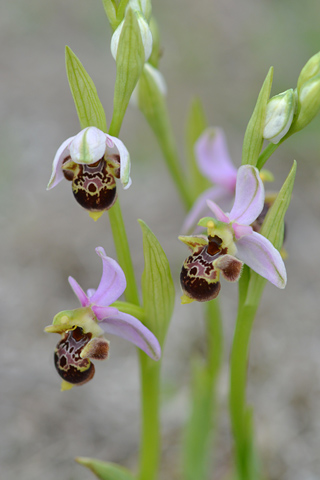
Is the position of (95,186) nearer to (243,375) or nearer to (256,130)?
(256,130)

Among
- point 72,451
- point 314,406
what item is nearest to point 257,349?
point 314,406

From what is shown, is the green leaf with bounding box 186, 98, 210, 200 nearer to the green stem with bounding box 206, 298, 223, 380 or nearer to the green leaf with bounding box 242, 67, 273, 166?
the green stem with bounding box 206, 298, 223, 380

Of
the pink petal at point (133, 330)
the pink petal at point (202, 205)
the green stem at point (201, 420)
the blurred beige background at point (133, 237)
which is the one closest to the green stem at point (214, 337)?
the green stem at point (201, 420)

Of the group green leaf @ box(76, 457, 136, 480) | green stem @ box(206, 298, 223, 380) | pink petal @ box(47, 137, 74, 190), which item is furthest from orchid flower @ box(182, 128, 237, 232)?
green leaf @ box(76, 457, 136, 480)

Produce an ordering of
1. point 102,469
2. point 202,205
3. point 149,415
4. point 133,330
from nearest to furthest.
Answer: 1. point 133,330
2. point 102,469
3. point 149,415
4. point 202,205

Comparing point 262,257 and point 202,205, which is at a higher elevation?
point 202,205

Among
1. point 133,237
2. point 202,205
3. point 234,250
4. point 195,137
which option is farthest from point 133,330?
point 133,237

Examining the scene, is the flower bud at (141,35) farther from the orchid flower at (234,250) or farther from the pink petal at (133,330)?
the pink petal at (133,330)
